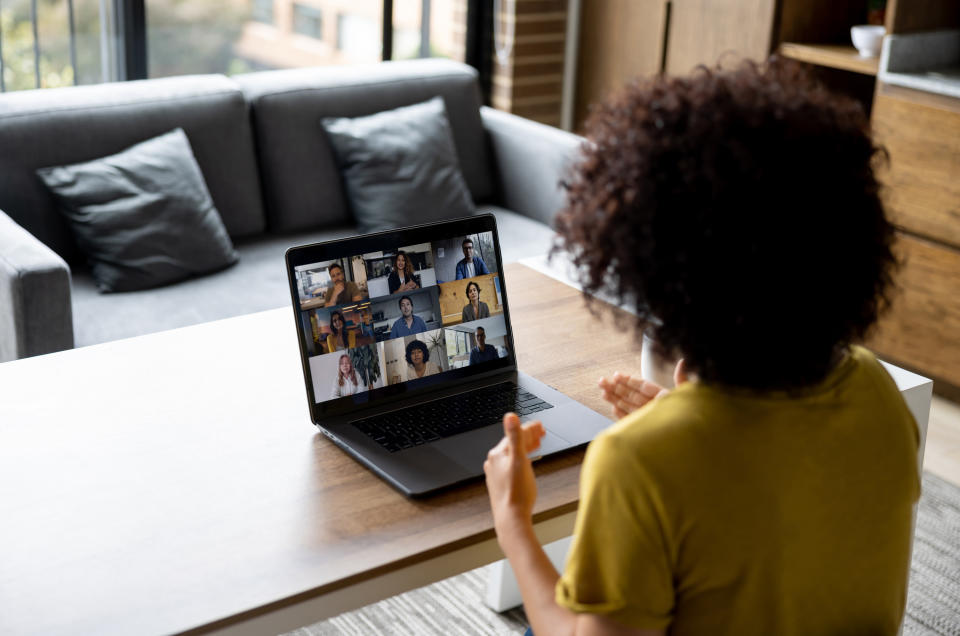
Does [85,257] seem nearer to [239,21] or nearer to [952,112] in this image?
[239,21]

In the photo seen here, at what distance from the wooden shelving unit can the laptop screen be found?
213cm

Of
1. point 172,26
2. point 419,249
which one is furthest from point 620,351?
point 172,26

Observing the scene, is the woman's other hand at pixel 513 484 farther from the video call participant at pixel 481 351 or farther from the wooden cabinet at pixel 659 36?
the wooden cabinet at pixel 659 36

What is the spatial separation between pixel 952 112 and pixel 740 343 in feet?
7.78

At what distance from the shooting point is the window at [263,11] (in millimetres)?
3975

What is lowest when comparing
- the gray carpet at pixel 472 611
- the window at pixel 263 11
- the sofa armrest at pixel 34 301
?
the gray carpet at pixel 472 611

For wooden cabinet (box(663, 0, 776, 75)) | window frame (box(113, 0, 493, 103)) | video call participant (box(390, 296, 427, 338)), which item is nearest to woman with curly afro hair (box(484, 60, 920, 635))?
video call participant (box(390, 296, 427, 338))

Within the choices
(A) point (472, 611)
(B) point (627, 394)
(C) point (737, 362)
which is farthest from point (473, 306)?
(A) point (472, 611)

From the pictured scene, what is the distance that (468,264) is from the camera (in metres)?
1.52

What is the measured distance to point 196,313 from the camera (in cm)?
262

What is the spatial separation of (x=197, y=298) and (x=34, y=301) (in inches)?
21.2

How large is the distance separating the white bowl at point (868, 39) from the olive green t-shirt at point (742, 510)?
258 centimetres

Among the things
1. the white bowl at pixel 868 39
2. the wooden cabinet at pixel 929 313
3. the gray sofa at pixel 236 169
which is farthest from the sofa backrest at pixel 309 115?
the wooden cabinet at pixel 929 313

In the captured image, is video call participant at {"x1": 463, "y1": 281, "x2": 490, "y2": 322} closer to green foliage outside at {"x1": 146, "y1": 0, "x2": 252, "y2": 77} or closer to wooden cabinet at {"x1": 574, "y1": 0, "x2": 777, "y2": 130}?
wooden cabinet at {"x1": 574, "y1": 0, "x2": 777, "y2": 130}
